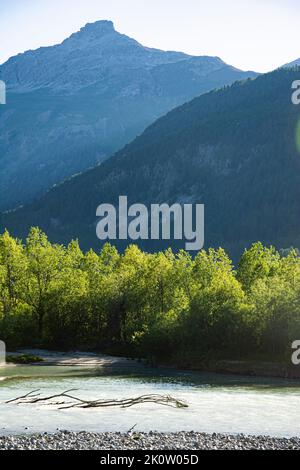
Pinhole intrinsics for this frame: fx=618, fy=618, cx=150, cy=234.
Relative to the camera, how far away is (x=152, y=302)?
88.4 m

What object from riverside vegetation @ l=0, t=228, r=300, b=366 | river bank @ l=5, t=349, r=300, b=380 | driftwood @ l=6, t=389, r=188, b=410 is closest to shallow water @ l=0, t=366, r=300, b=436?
driftwood @ l=6, t=389, r=188, b=410

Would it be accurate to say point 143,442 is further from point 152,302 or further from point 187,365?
point 152,302

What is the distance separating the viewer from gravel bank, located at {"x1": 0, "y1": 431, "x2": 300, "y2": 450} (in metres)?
29.8

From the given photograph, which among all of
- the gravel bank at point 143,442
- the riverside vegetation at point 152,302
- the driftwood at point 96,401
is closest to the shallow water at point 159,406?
the driftwood at point 96,401

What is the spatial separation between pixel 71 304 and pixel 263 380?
4035cm

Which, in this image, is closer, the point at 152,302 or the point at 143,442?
the point at 143,442

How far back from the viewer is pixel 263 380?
61.3 m

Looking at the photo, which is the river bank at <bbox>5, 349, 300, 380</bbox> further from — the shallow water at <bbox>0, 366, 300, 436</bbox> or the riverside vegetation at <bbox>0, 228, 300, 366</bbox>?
the shallow water at <bbox>0, 366, 300, 436</bbox>

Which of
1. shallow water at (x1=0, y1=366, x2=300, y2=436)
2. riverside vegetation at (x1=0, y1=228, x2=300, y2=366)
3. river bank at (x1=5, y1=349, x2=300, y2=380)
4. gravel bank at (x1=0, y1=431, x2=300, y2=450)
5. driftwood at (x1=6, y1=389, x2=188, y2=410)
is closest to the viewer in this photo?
gravel bank at (x1=0, y1=431, x2=300, y2=450)

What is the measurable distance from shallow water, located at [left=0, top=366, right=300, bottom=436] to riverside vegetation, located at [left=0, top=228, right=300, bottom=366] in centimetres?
745

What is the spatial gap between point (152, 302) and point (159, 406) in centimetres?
4411

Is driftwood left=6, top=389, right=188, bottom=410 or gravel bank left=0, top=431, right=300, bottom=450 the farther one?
driftwood left=6, top=389, right=188, bottom=410

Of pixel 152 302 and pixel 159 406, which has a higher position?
pixel 152 302

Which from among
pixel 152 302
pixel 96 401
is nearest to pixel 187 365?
pixel 152 302
